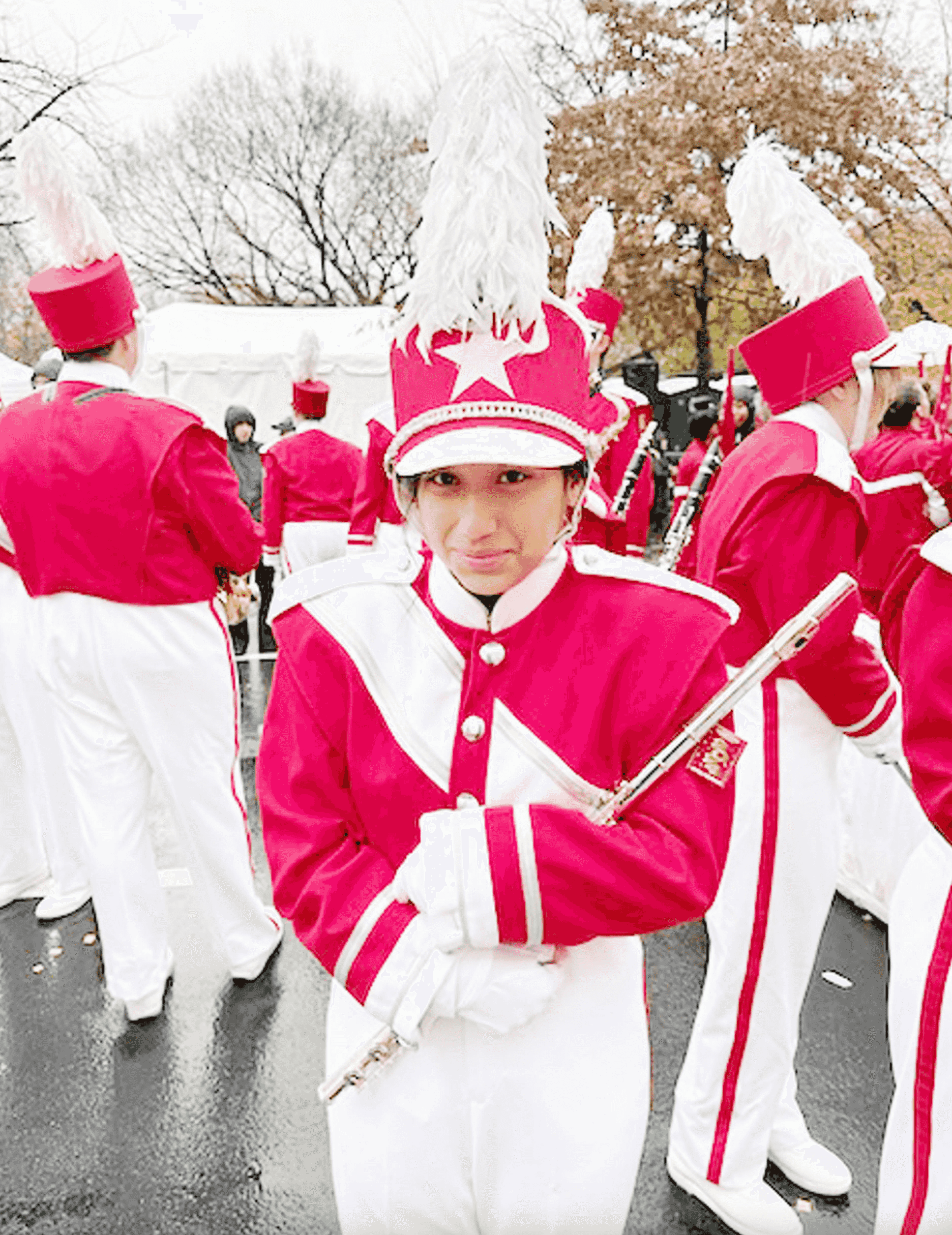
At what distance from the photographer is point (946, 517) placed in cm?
526

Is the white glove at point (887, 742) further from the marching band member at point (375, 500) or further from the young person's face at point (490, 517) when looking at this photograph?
the marching band member at point (375, 500)

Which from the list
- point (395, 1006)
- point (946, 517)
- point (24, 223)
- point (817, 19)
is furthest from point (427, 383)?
point (817, 19)

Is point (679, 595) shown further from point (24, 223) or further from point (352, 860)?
point (24, 223)

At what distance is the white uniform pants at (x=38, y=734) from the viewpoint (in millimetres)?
4059

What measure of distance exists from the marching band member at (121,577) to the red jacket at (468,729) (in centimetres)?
180

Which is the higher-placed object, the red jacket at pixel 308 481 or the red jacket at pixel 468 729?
the red jacket at pixel 468 729

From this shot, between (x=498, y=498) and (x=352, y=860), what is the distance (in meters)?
0.56

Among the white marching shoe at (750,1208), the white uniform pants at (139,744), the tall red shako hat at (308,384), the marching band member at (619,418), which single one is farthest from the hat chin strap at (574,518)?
the tall red shako hat at (308,384)

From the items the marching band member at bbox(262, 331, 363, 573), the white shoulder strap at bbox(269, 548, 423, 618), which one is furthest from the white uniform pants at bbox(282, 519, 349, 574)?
the white shoulder strap at bbox(269, 548, 423, 618)

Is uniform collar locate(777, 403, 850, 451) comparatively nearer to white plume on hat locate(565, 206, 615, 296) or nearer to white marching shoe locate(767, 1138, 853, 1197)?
white marching shoe locate(767, 1138, 853, 1197)

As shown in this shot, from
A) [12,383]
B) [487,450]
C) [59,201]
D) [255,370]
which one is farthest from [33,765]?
[255,370]

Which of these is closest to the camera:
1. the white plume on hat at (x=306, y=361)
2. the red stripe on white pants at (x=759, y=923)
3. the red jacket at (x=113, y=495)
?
the red stripe on white pants at (x=759, y=923)

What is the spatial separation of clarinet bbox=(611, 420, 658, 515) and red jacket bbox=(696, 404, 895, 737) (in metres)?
2.98

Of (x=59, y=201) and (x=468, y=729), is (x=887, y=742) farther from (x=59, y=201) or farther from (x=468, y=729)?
(x=59, y=201)
